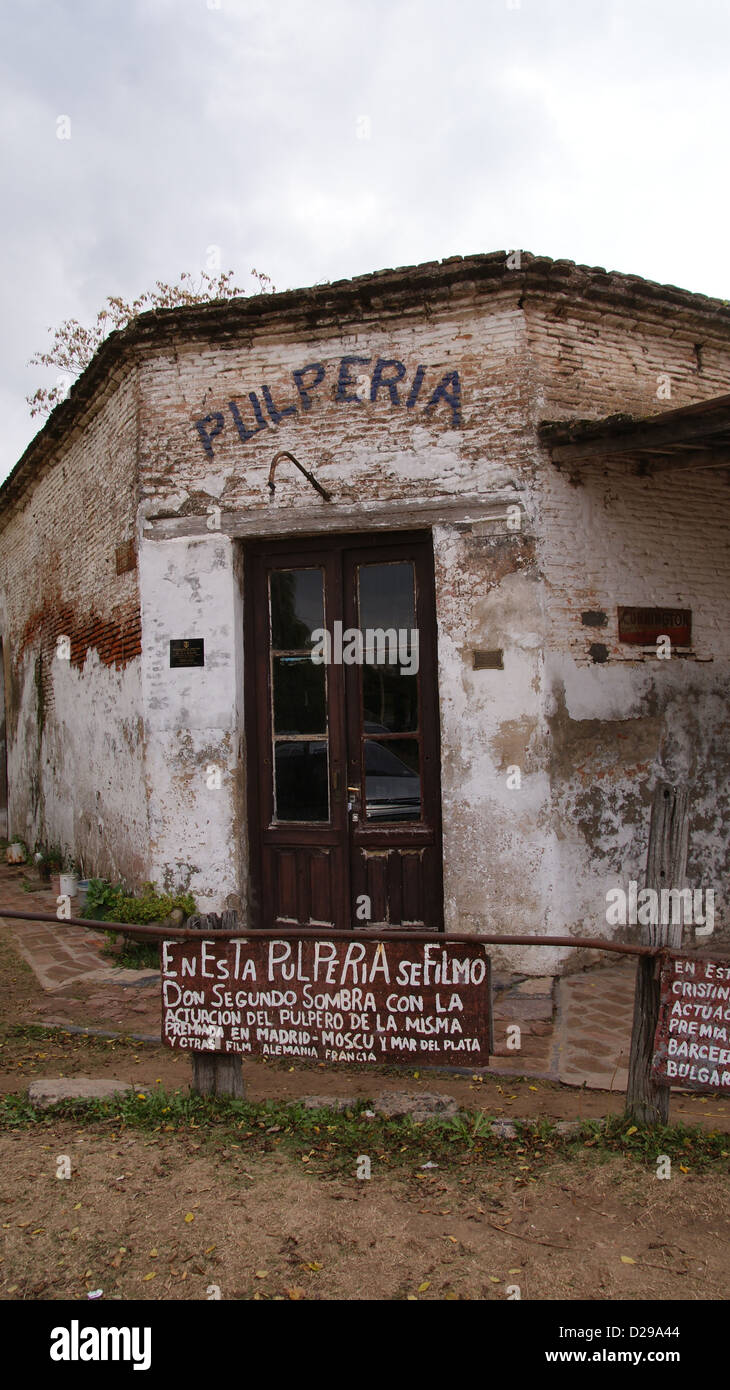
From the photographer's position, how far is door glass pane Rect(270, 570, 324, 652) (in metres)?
6.70

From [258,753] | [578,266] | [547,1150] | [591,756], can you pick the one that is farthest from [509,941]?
[578,266]

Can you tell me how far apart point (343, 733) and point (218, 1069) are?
287 centimetres

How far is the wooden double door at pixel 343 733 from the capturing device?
645cm

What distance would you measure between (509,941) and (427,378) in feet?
13.6

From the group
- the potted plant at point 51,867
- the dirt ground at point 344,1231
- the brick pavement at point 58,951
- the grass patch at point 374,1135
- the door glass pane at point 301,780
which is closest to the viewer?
the dirt ground at point 344,1231

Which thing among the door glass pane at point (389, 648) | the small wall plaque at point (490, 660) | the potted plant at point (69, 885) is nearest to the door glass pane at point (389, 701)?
the door glass pane at point (389, 648)

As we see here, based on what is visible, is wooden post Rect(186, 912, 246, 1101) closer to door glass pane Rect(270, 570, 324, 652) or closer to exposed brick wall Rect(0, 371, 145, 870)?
door glass pane Rect(270, 570, 324, 652)

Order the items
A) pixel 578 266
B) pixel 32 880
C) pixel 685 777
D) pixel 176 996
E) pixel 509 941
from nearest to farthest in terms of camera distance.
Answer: pixel 509 941
pixel 176 996
pixel 578 266
pixel 685 777
pixel 32 880

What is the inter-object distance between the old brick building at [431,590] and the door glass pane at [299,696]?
0.08 feet

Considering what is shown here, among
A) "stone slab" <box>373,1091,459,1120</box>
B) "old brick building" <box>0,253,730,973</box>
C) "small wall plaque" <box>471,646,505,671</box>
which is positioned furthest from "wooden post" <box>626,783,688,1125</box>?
"small wall plaque" <box>471,646,505,671</box>

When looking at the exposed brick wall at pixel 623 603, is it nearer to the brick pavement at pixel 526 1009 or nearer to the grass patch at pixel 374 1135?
the brick pavement at pixel 526 1009

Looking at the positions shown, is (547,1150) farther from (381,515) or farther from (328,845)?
(381,515)

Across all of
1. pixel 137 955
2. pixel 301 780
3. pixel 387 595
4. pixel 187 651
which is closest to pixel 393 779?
pixel 301 780
